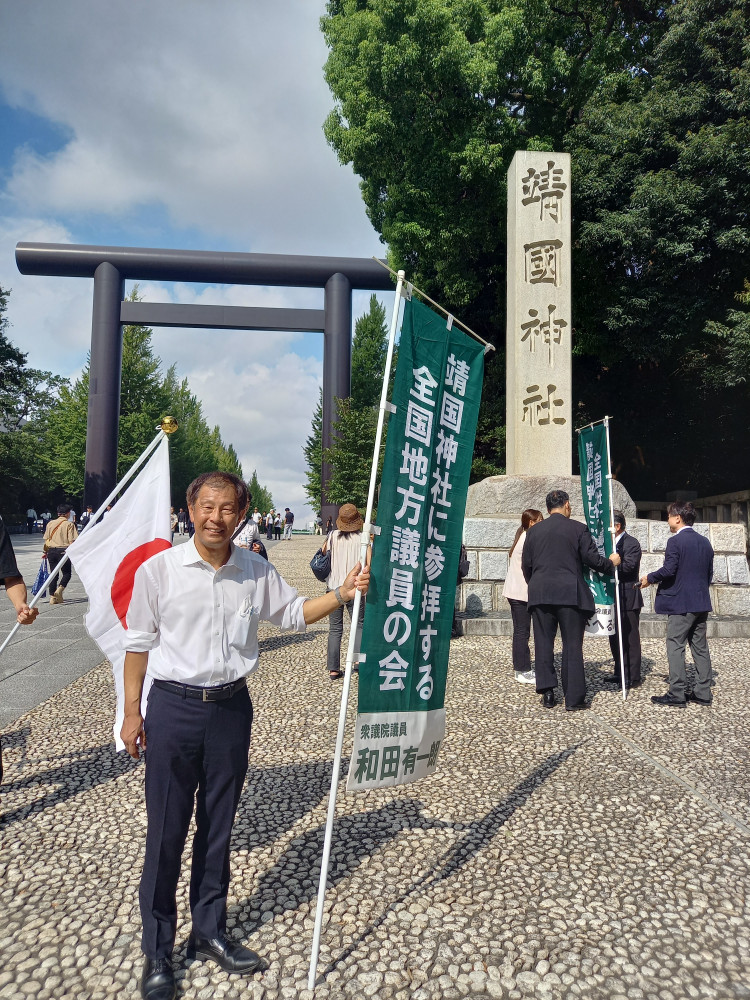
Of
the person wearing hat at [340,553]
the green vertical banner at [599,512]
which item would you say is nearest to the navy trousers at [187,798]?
the person wearing hat at [340,553]

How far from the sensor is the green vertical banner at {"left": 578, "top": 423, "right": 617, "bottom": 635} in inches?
224

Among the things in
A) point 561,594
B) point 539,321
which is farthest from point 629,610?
point 539,321

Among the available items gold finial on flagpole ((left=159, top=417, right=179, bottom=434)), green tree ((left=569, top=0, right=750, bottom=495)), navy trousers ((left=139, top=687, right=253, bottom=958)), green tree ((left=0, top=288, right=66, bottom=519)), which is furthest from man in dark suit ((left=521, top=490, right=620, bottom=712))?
green tree ((left=0, top=288, right=66, bottom=519))

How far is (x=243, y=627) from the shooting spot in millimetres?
2209

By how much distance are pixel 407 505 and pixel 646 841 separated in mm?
1903

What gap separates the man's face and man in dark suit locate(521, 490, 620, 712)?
3529mm

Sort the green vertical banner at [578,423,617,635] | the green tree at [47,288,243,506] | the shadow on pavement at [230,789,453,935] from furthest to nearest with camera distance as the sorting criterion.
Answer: the green tree at [47,288,243,506] → the green vertical banner at [578,423,617,635] → the shadow on pavement at [230,789,453,935]

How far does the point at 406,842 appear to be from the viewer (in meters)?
3.06

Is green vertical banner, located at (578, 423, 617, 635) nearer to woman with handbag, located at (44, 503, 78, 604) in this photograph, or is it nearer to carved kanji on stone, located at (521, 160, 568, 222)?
carved kanji on stone, located at (521, 160, 568, 222)

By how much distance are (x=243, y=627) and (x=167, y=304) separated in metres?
21.7

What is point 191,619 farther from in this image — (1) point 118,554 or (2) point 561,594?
(2) point 561,594

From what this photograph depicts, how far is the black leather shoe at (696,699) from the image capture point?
17.2ft

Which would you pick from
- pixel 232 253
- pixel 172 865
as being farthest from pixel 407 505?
pixel 232 253

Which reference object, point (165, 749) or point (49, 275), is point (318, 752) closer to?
point (165, 749)
